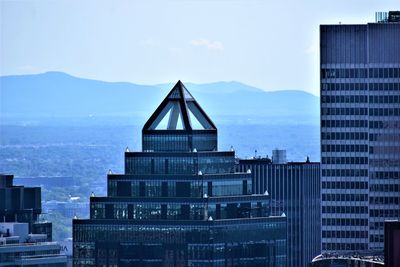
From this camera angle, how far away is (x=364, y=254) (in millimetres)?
195250

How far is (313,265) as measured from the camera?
19050 centimetres

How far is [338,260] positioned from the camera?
598 feet

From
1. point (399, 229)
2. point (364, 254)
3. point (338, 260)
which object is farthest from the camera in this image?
point (364, 254)

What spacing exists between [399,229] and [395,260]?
1806 mm

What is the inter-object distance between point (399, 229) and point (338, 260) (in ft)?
84.9

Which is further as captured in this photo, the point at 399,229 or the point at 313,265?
the point at 313,265

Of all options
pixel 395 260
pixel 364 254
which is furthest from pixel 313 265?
pixel 395 260

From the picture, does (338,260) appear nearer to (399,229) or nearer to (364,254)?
(364,254)

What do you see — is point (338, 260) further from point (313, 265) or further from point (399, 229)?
point (399, 229)

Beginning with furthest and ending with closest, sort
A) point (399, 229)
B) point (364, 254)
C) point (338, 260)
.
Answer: point (364, 254), point (338, 260), point (399, 229)

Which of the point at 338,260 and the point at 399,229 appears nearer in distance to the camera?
the point at 399,229

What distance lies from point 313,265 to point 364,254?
6.12 meters

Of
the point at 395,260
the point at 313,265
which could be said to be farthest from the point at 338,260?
the point at 395,260

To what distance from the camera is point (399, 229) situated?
156 metres
